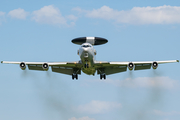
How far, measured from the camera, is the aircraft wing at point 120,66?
251 ft

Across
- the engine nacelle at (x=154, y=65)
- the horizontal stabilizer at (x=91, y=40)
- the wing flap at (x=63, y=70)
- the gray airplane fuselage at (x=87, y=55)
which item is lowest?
the wing flap at (x=63, y=70)

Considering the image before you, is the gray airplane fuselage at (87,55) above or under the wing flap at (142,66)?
above

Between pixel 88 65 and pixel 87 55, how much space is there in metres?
3.12

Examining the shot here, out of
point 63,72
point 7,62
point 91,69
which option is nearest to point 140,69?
point 91,69

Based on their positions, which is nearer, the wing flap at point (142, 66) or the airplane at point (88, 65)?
the airplane at point (88, 65)

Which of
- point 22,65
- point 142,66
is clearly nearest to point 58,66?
point 22,65

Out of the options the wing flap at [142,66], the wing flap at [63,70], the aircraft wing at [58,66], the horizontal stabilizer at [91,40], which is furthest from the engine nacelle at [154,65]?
the wing flap at [63,70]

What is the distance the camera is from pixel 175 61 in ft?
257

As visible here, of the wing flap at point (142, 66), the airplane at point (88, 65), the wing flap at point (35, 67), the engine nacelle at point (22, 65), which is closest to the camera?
the airplane at point (88, 65)

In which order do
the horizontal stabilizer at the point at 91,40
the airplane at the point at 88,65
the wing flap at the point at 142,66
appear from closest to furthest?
1. the airplane at the point at 88,65
2. the wing flap at the point at 142,66
3. the horizontal stabilizer at the point at 91,40

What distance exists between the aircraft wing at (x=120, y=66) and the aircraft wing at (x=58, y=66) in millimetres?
4851

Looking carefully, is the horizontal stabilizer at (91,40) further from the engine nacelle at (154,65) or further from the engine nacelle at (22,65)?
the engine nacelle at (22,65)

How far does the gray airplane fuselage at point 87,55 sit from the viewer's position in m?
70.3

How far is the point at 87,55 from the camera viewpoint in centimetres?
7038
